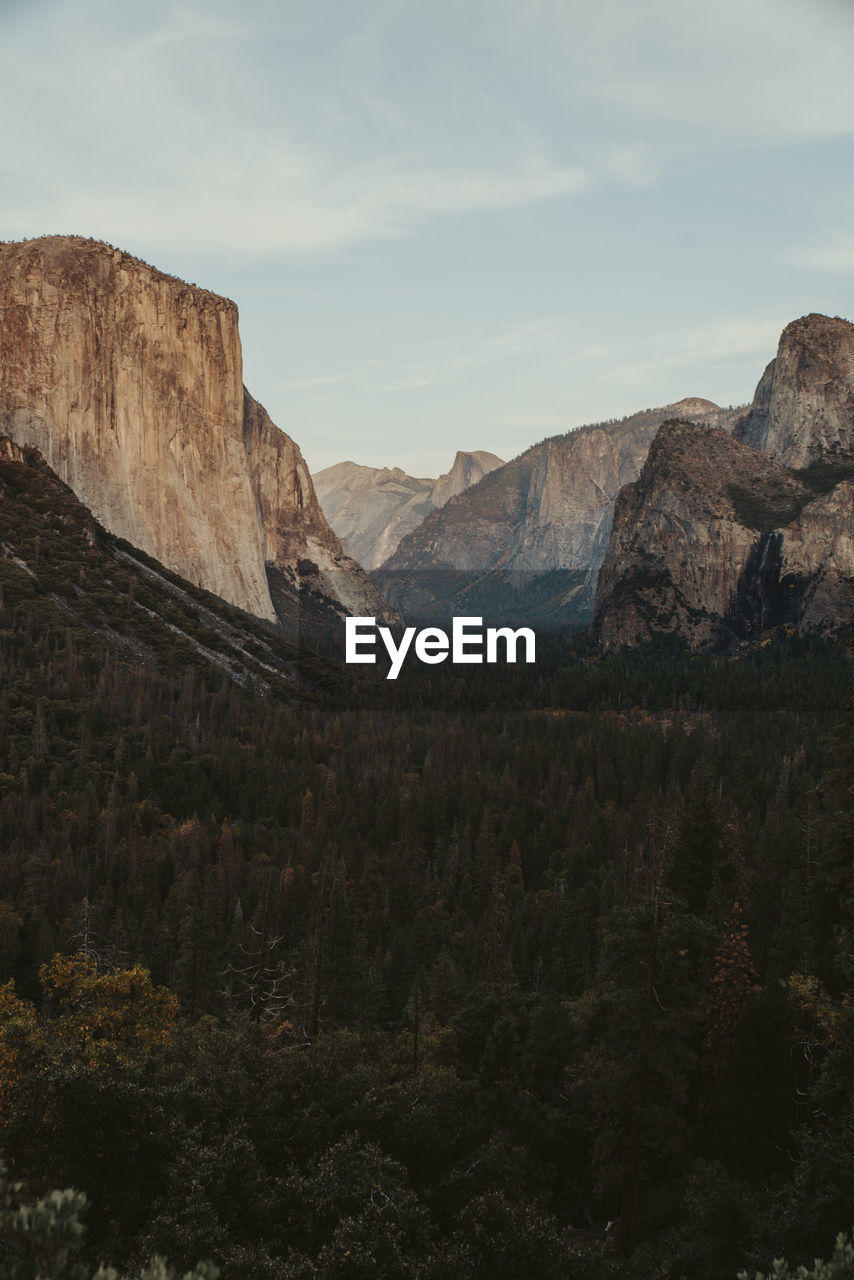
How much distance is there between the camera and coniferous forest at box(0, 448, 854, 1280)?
989 inches

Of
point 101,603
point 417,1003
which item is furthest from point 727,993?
point 101,603

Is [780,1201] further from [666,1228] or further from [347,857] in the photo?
[347,857]

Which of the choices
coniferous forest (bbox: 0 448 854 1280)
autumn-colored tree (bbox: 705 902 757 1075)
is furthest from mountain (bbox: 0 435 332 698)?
autumn-colored tree (bbox: 705 902 757 1075)

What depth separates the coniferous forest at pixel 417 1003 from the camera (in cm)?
2511

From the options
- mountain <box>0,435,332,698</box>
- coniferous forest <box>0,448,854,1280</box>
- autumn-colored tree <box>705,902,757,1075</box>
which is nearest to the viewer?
coniferous forest <box>0,448,854,1280</box>

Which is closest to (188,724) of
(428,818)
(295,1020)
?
(428,818)

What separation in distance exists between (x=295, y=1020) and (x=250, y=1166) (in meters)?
24.1

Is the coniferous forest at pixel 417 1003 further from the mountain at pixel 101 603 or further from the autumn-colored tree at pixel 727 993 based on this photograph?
the mountain at pixel 101 603

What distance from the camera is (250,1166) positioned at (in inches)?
1039

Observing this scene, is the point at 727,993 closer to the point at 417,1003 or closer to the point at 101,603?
the point at 417,1003

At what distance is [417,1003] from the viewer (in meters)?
42.6

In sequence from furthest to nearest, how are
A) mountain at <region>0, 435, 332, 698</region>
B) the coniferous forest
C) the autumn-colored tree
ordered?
mountain at <region>0, 435, 332, 698</region> → the autumn-colored tree → the coniferous forest

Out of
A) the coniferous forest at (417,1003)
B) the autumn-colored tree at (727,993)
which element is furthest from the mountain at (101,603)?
the autumn-colored tree at (727,993)

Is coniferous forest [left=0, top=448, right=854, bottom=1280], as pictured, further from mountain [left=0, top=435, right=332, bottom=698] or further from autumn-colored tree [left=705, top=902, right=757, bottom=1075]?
mountain [left=0, top=435, right=332, bottom=698]
